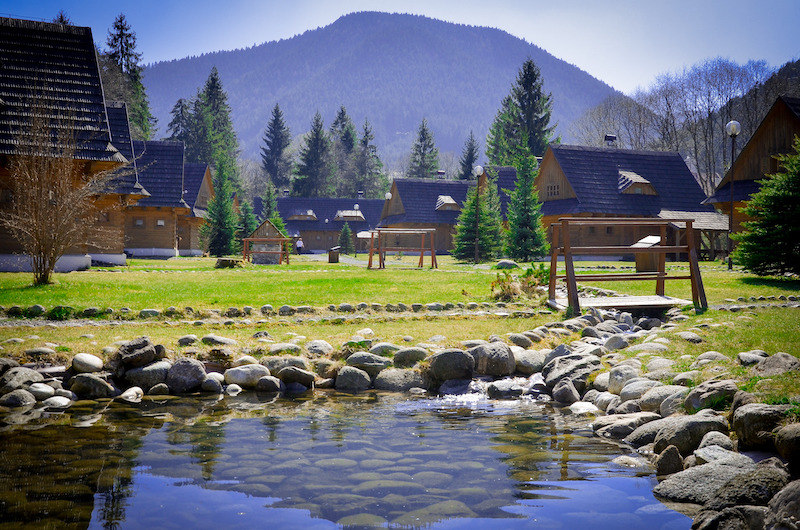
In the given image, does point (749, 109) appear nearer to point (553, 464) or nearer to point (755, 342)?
point (755, 342)

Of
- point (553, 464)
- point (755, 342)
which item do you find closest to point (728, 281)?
point (755, 342)

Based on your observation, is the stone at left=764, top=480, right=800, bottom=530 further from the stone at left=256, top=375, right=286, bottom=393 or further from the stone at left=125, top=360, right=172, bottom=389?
the stone at left=125, top=360, right=172, bottom=389

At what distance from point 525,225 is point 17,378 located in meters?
27.9

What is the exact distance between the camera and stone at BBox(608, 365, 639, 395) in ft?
25.4

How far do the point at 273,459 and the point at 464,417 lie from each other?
2.52 metres

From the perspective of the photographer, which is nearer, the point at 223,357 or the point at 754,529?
the point at 754,529

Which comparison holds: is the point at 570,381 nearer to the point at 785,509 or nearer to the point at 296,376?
the point at 296,376

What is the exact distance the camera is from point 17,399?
764 cm

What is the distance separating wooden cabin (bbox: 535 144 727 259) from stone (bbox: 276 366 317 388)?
113ft

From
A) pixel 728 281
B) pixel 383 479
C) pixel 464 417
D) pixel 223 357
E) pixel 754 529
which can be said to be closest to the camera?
pixel 754 529

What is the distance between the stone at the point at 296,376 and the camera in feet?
29.3

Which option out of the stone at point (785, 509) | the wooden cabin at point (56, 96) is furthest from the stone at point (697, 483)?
the wooden cabin at point (56, 96)

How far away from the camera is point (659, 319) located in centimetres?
1252

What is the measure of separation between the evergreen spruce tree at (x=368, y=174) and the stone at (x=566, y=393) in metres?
78.3
